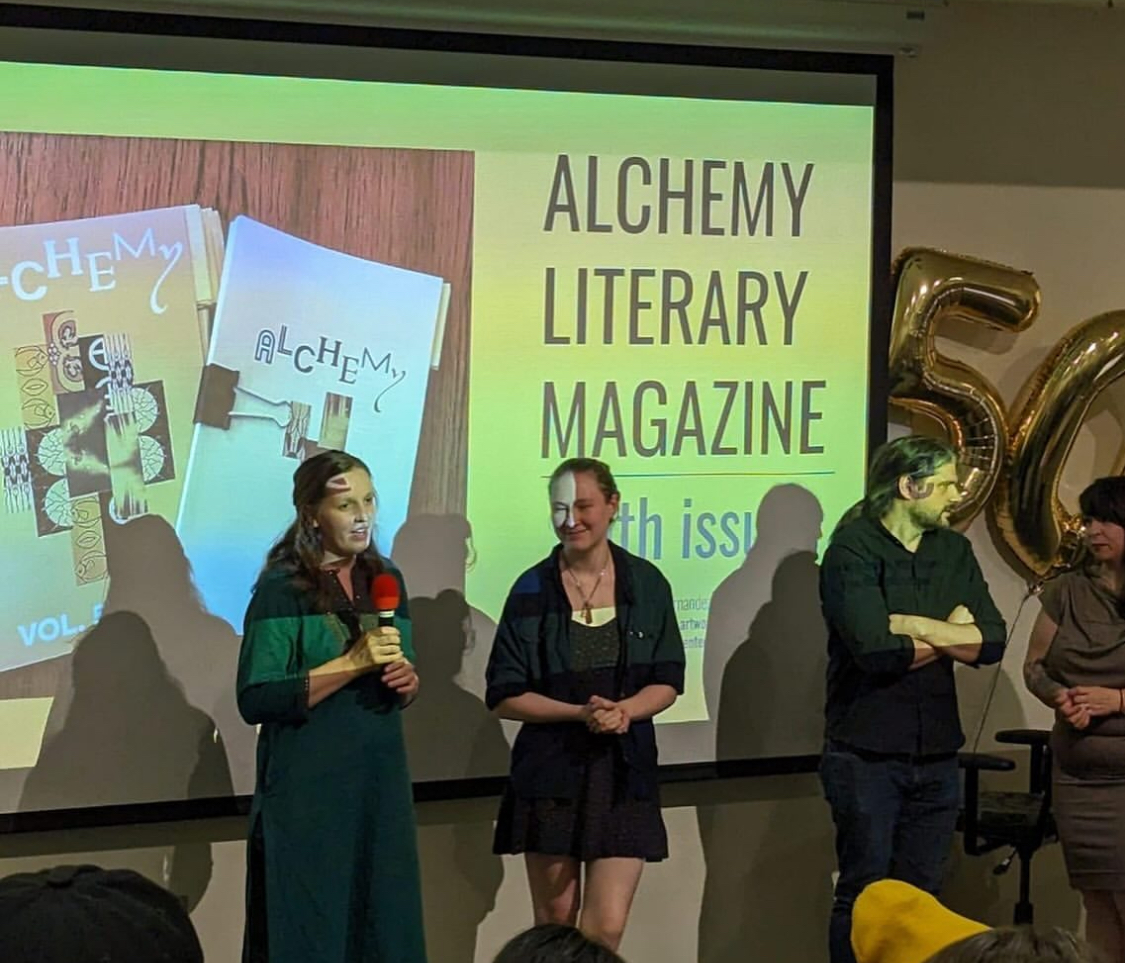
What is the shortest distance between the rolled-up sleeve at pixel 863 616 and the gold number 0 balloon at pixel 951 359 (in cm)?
75

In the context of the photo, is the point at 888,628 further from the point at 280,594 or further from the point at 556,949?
the point at 556,949

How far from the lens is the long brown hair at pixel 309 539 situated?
2990 mm

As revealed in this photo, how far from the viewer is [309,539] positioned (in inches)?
119

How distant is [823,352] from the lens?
3.91m

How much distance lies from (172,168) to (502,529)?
111 centimetres

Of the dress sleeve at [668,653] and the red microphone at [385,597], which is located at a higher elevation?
the red microphone at [385,597]

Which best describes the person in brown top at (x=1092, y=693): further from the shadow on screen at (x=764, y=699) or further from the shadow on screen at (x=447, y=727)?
the shadow on screen at (x=447, y=727)

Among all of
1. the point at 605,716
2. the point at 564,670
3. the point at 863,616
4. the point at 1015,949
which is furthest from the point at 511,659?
the point at 1015,949

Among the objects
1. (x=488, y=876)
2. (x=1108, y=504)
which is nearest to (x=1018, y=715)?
(x=1108, y=504)

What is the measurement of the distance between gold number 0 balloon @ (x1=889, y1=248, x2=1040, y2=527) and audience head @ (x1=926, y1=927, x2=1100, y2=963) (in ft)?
8.28

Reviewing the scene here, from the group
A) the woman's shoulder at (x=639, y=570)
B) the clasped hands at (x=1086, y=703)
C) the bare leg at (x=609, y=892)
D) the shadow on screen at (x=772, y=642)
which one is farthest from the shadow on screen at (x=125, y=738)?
the clasped hands at (x=1086, y=703)

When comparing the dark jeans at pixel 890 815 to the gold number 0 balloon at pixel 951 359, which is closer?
the dark jeans at pixel 890 815

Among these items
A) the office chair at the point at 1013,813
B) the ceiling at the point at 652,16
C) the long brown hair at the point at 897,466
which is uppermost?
the ceiling at the point at 652,16

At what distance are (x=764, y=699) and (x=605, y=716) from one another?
0.92 m
